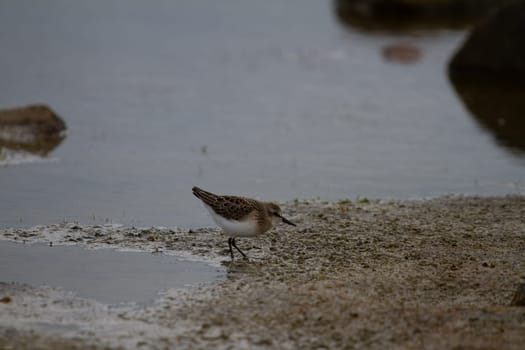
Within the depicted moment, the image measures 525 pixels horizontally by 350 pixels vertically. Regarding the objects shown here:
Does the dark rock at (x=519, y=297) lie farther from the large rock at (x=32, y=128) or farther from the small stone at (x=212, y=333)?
the large rock at (x=32, y=128)

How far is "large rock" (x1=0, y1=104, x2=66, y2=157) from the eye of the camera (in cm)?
1748

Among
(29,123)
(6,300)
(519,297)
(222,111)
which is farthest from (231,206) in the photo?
(222,111)

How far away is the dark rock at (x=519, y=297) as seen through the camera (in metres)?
9.65

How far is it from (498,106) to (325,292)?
13.4m

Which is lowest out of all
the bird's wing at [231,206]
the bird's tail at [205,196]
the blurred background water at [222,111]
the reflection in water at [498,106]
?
the reflection in water at [498,106]

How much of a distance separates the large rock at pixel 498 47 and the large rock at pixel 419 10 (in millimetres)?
9382

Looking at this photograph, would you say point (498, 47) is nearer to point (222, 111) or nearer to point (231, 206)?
point (222, 111)

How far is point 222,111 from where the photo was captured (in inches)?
821

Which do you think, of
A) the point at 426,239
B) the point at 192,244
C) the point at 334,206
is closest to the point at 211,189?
the point at 334,206

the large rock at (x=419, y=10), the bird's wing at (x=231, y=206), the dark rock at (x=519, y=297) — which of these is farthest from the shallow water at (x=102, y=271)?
the large rock at (x=419, y=10)

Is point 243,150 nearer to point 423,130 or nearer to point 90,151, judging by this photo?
point 90,151

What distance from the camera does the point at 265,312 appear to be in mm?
9484

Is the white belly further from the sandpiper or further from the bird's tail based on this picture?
the bird's tail

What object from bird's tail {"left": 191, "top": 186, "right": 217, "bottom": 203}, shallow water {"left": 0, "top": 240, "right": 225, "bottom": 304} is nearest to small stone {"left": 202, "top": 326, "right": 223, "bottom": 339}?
shallow water {"left": 0, "top": 240, "right": 225, "bottom": 304}
